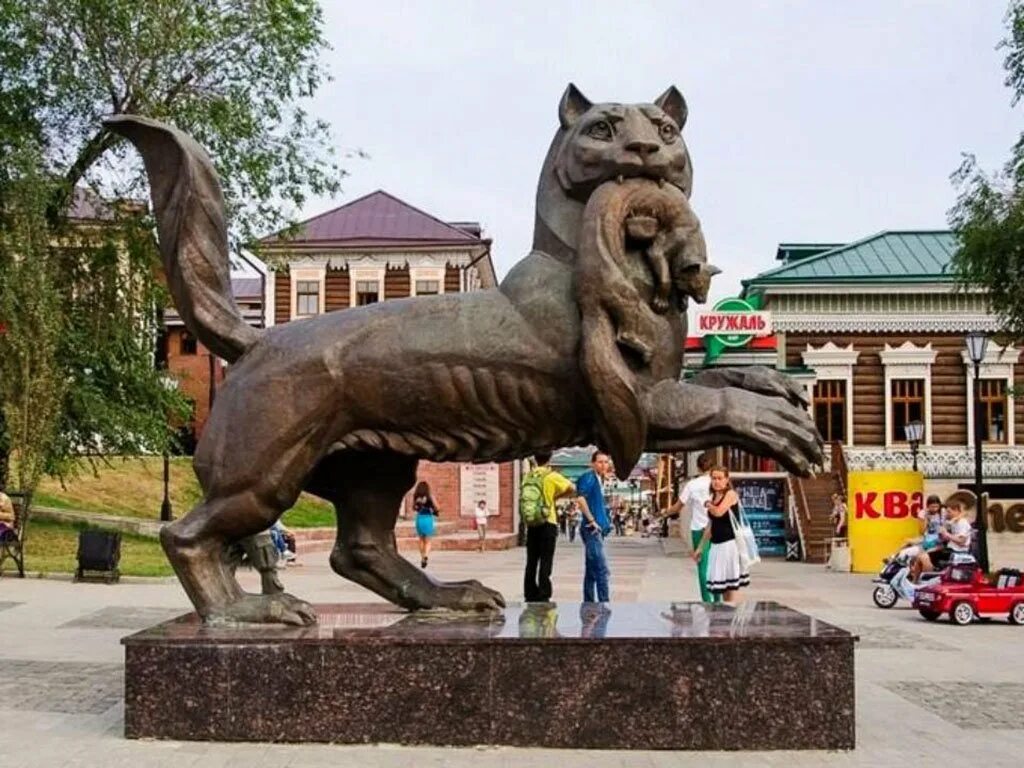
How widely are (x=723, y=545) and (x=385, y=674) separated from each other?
5.34 metres

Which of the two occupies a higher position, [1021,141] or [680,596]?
[1021,141]

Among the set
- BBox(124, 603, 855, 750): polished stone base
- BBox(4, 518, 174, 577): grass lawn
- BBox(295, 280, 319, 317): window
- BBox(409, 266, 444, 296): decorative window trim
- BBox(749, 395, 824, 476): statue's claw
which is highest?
BBox(409, 266, 444, 296): decorative window trim

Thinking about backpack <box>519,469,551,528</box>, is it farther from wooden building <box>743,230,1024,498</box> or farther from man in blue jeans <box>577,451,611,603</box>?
wooden building <box>743,230,1024,498</box>

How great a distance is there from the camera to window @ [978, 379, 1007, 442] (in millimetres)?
37062

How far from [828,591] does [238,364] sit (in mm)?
13744

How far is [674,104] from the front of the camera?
6965mm

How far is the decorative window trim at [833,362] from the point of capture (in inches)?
1436

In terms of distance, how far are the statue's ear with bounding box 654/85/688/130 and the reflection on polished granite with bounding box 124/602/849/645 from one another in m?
2.66

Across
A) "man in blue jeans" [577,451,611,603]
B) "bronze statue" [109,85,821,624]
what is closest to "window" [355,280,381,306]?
"man in blue jeans" [577,451,611,603]

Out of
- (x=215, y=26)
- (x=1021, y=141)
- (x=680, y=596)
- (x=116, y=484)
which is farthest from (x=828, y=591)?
(x=116, y=484)

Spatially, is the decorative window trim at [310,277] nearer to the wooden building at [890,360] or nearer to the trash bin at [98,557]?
the wooden building at [890,360]

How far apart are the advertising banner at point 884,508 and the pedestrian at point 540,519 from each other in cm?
1070

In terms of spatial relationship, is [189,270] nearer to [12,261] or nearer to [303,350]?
[303,350]

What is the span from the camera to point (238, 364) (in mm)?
6750
